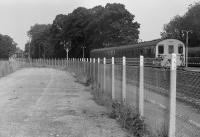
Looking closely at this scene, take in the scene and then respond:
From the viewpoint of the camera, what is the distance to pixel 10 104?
14672mm

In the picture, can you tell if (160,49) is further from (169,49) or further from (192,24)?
(192,24)

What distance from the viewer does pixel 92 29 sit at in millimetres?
89875

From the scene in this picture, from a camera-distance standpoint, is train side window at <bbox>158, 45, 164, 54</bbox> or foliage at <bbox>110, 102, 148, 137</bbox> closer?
foliage at <bbox>110, 102, 148, 137</bbox>

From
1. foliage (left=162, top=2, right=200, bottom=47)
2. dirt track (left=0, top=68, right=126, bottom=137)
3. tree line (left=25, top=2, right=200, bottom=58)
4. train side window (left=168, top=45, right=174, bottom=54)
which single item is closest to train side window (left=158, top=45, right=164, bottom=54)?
train side window (left=168, top=45, right=174, bottom=54)

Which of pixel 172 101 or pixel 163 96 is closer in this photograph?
pixel 172 101

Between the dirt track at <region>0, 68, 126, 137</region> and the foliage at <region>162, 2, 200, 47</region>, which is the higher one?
the foliage at <region>162, 2, 200, 47</region>

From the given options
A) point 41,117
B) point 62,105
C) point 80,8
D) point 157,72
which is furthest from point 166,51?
point 80,8

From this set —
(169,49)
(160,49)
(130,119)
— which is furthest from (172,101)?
(169,49)

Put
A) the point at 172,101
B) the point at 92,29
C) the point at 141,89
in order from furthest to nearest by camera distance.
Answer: the point at 92,29 → the point at 141,89 → the point at 172,101

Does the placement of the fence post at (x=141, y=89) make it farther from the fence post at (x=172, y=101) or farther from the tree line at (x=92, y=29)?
the tree line at (x=92, y=29)

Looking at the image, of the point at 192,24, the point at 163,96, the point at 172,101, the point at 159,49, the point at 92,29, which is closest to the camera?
the point at 172,101

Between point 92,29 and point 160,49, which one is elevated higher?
point 92,29

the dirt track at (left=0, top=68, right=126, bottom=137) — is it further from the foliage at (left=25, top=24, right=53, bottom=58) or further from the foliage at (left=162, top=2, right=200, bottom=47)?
the foliage at (left=25, top=24, right=53, bottom=58)

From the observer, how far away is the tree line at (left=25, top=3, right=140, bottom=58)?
83.9 m
